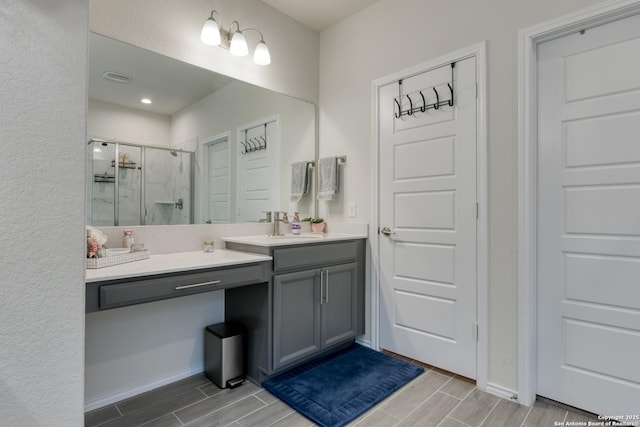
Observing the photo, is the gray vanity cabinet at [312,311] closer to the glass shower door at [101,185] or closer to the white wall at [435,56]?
the white wall at [435,56]

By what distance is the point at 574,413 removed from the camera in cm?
180

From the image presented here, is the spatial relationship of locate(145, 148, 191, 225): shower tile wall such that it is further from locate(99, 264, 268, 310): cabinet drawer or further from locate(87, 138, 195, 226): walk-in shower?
locate(99, 264, 268, 310): cabinet drawer

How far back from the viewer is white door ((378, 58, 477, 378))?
2158 mm

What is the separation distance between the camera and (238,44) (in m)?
2.33

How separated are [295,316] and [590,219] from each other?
1.76 metres

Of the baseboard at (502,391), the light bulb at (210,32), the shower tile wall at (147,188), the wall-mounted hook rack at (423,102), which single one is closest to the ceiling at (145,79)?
the light bulb at (210,32)

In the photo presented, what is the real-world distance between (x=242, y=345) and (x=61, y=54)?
5.76 ft

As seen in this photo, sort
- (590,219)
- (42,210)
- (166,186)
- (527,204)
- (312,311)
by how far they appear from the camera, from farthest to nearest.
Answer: (312,311)
(166,186)
(527,204)
(590,219)
(42,210)

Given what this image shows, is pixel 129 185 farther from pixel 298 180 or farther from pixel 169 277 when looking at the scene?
pixel 298 180

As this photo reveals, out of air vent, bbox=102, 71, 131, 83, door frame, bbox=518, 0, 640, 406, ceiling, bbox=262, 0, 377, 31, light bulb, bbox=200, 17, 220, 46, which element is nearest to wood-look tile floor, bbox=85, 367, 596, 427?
door frame, bbox=518, 0, 640, 406

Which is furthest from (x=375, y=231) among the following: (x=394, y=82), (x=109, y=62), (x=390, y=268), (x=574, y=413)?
(x=109, y=62)

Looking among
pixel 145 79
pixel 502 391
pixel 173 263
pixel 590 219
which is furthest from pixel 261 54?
pixel 502 391

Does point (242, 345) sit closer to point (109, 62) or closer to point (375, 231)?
point (375, 231)

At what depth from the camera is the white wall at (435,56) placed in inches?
77.4
